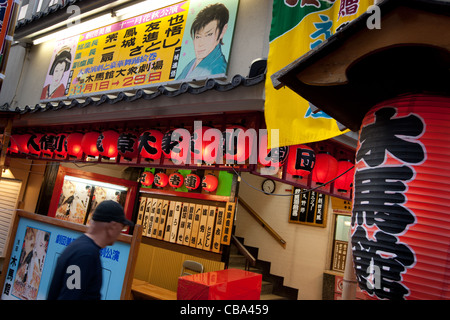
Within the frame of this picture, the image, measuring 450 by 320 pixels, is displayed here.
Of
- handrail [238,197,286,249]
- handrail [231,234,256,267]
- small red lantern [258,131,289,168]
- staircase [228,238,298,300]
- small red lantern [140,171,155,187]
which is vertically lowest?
staircase [228,238,298,300]

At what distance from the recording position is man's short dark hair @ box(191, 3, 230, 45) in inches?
313

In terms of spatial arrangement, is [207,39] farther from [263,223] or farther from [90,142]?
[263,223]

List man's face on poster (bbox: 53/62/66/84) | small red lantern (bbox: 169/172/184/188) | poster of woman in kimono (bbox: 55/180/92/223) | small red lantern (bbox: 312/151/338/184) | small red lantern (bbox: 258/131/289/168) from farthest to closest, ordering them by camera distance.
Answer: poster of woman in kimono (bbox: 55/180/92/223)
small red lantern (bbox: 169/172/184/188)
man's face on poster (bbox: 53/62/66/84)
small red lantern (bbox: 312/151/338/184)
small red lantern (bbox: 258/131/289/168)

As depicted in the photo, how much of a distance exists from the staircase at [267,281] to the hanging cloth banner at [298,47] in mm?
8771

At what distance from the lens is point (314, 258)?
12750 mm

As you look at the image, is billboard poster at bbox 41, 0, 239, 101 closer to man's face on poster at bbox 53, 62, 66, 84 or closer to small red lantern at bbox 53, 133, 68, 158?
man's face on poster at bbox 53, 62, 66, 84

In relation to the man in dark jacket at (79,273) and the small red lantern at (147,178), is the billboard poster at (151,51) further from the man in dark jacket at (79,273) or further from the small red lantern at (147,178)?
the man in dark jacket at (79,273)

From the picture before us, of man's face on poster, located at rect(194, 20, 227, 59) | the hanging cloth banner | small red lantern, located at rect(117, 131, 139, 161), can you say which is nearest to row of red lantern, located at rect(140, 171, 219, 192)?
small red lantern, located at rect(117, 131, 139, 161)

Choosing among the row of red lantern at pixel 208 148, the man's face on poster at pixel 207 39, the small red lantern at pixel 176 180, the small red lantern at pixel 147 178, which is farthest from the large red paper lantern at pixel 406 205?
the small red lantern at pixel 147 178

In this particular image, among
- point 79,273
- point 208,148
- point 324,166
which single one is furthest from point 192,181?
point 79,273

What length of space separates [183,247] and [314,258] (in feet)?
16.5

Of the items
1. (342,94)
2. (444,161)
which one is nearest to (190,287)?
(342,94)

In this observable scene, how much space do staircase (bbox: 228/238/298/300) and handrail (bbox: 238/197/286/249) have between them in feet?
3.58
